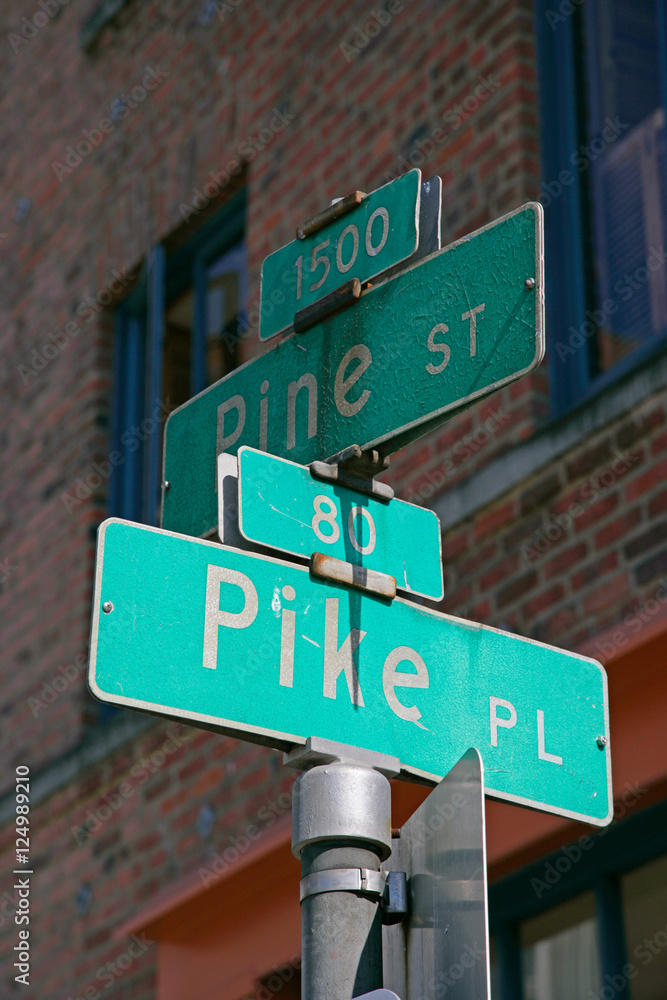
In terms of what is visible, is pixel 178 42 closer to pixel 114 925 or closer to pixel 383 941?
pixel 114 925

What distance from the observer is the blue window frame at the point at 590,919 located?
15.5 ft

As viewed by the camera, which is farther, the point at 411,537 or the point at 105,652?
the point at 411,537

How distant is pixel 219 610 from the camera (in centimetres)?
270

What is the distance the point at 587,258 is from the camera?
6039 mm

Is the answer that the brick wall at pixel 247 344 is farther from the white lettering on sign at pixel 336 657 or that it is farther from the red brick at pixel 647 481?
the white lettering on sign at pixel 336 657

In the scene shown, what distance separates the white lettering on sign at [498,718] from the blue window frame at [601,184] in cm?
286

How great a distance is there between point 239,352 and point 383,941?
557 centimetres

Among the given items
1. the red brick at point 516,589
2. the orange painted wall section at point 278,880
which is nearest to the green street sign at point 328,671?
the orange painted wall section at point 278,880

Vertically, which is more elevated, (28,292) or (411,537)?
(28,292)

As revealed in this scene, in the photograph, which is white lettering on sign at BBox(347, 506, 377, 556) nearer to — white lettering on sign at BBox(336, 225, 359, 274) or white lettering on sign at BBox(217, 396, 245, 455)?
white lettering on sign at BBox(217, 396, 245, 455)

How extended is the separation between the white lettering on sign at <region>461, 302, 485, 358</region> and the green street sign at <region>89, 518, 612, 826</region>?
48 cm

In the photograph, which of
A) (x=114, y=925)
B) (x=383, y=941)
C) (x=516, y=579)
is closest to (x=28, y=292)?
(x=114, y=925)

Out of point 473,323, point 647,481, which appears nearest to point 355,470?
point 473,323

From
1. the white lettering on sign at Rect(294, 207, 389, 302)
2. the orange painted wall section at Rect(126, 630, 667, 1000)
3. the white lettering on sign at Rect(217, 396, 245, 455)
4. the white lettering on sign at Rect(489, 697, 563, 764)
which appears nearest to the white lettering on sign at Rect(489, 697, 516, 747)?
the white lettering on sign at Rect(489, 697, 563, 764)
